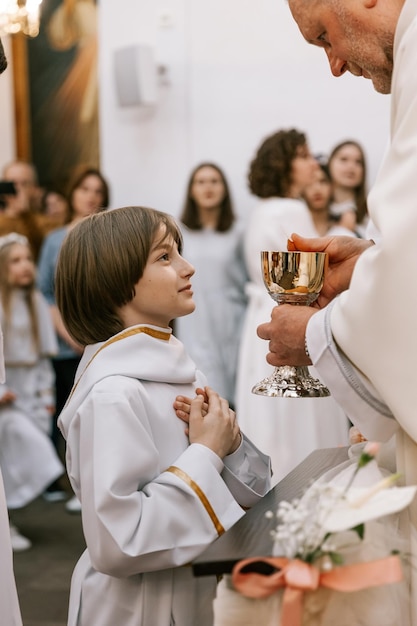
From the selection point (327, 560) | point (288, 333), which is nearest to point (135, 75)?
point (288, 333)

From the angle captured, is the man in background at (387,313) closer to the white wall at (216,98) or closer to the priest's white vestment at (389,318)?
the priest's white vestment at (389,318)

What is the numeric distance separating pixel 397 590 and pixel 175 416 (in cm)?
80

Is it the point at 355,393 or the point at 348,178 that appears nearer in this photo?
the point at 355,393

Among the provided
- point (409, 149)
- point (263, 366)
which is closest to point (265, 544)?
point (409, 149)

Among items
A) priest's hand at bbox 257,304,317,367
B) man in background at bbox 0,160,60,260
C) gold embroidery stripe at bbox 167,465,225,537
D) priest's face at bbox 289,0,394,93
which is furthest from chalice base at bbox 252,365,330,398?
man in background at bbox 0,160,60,260

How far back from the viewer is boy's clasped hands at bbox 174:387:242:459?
237 cm

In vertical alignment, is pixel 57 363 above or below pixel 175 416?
below

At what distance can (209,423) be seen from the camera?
7.83 feet

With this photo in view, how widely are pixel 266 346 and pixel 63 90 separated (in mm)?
4488

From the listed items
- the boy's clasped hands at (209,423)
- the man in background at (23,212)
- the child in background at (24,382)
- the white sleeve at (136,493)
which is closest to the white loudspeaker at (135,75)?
the man in background at (23,212)

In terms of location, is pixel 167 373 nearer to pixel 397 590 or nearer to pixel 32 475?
pixel 397 590

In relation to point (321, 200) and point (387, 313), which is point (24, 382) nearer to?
point (321, 200)

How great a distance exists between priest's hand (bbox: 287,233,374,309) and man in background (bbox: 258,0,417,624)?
0.37 meters

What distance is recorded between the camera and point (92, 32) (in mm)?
9047
